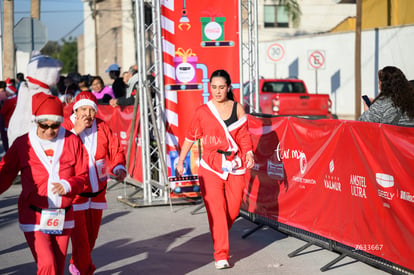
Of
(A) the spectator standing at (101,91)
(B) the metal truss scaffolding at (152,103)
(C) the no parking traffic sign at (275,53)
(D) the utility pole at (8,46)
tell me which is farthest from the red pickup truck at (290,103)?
(B) the metal truss scaffolding at (152,103)

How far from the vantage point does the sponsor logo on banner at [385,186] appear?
21.5ft

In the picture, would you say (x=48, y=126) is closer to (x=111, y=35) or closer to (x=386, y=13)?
(x=386, y=13)

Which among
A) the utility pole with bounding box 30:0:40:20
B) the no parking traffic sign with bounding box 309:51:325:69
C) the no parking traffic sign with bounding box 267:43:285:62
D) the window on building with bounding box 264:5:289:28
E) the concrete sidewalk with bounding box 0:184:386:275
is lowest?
the concrete sidewalk with bounding box 0:184:386:275

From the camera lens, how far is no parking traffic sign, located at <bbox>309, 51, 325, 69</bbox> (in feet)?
98.9

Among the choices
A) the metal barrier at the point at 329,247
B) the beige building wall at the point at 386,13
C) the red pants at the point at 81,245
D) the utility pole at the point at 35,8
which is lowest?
the metal barrier at the point at 329,247

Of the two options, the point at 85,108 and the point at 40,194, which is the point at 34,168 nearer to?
the point at 40,194

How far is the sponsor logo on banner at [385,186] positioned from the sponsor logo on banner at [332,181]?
72cm

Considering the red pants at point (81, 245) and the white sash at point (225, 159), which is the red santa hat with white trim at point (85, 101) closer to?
the red pants at point (81, 245)

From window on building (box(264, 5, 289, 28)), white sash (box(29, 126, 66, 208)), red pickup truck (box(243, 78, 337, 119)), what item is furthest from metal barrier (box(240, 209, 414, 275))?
window on building (box(264, 5, 289, 28))

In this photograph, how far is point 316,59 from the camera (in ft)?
99.2

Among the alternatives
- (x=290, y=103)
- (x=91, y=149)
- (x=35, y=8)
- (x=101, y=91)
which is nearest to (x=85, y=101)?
(x=91, y=149)

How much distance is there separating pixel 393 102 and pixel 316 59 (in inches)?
894

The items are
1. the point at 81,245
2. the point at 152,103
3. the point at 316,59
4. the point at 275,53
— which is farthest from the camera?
the point at 275,53

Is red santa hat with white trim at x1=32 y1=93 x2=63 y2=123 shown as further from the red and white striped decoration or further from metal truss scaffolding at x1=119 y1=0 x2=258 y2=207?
the red and white striped decoration
